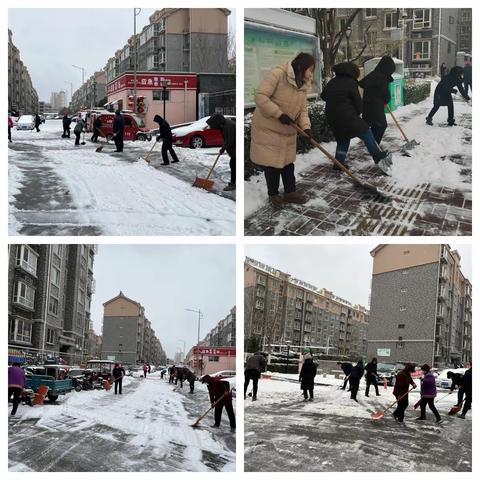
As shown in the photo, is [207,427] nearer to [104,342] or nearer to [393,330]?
[104,342]

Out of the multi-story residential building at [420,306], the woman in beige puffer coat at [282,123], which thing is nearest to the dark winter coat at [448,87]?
the woman in beige puffer coat at [282,123]

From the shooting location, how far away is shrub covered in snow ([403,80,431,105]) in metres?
5.88

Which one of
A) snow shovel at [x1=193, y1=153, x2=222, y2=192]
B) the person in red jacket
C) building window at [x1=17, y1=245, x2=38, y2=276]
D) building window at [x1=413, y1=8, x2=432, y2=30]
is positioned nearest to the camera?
building window at [x1=17, y1=245, x2=38, y2=276]

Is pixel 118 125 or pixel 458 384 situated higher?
pixel 118 125

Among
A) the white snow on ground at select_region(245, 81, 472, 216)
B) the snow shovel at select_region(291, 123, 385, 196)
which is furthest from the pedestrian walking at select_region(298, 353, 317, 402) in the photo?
the snow shovel at select_region(291, 123, 385, 196)

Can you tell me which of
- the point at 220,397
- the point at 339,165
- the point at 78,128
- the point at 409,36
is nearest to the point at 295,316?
the point at 220,397

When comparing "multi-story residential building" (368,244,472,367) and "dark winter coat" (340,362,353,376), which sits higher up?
"multi-story residential building" (368,244,472,367)

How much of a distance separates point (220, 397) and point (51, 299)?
2.13m

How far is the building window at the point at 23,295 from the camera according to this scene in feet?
18.6

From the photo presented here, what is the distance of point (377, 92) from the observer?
588 centimetres

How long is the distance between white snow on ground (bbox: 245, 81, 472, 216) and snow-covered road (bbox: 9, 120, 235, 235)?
31cm

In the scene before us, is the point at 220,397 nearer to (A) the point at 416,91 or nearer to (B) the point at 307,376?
(B) the point at 307,376

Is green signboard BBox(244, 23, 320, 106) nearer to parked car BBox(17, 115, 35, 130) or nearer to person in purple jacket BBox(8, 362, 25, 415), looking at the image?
parked car BBox(17, 115, 35, 130)
